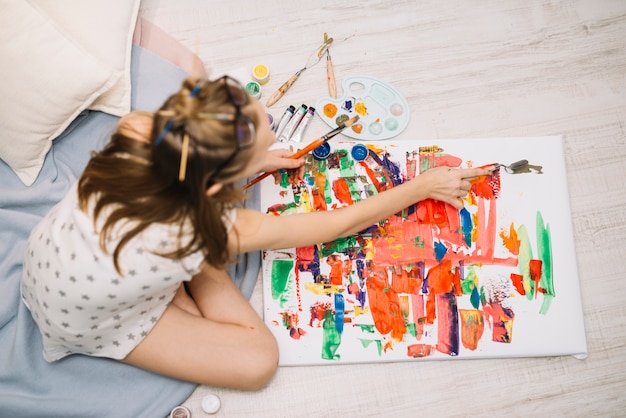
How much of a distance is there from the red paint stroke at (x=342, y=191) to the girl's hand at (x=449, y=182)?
0.18 metres

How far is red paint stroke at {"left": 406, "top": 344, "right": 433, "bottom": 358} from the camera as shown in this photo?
118 cm

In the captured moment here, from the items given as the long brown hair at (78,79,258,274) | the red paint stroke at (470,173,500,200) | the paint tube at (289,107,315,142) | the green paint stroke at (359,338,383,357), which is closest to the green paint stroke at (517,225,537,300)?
the red paint stroke at (470,173,500,200)

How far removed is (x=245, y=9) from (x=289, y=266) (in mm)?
709

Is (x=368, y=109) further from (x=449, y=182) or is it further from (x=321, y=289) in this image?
(x=321, y=289)

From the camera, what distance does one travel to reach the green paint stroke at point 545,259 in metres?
1.21

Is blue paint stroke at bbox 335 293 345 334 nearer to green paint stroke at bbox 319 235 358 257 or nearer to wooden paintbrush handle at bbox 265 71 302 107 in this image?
green paint stroke at bbox 319 235 358 257

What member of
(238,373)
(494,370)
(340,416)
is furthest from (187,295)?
(494,370)

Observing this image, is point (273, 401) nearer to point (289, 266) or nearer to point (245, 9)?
point (289, 266)

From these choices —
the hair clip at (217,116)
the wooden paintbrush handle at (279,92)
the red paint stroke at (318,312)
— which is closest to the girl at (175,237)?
the hair clip at (217,116)

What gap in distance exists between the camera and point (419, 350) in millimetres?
1185

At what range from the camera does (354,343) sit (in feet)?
3.87

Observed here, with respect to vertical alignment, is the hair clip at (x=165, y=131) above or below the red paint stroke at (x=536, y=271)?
above

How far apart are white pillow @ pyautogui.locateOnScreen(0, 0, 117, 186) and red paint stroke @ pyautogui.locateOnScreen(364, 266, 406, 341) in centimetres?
73

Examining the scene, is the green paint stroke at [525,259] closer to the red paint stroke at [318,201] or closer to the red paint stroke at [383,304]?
the red paint stroke at [383,304]
